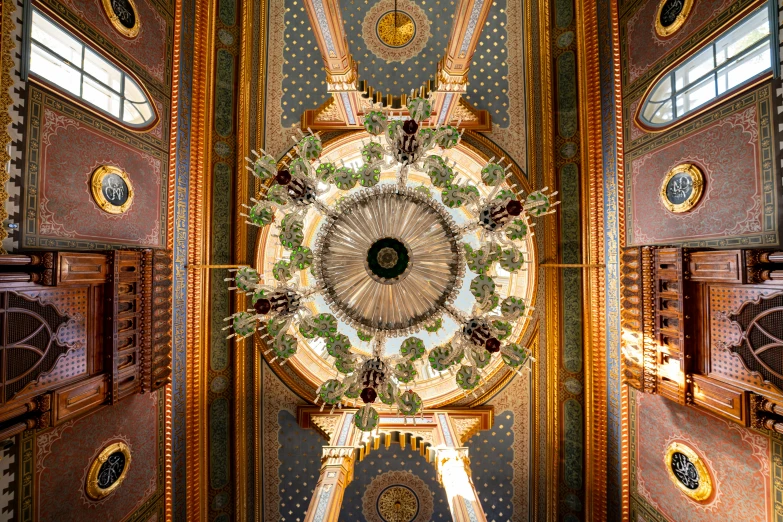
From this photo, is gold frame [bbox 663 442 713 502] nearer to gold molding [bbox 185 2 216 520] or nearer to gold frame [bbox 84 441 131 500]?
gold molding [bbox 185 2 216 520]

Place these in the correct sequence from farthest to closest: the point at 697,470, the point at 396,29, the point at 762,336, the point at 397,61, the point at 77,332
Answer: the point at 397,61
the point at 396,29
the point at 697,470
the point at 77,332
the point at 762,336

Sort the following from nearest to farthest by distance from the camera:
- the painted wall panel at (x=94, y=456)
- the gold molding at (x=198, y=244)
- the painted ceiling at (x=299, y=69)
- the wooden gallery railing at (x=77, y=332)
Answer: the wooden gallery railing at (x=77, y=332) < the painted wall panel at (x=94, y=456) < the gold molding at (x=198, y=244) < the painted ceiling at (x=299, y=69)

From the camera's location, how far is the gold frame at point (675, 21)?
5.64 metres

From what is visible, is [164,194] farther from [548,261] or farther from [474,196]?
[548,261]

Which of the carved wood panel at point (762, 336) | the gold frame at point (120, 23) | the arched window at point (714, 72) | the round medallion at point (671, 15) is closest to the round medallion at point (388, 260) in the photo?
the carved wood panel at point (762, 336)

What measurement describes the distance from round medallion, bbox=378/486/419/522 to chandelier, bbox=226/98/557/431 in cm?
500

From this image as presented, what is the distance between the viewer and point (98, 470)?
5.65 m

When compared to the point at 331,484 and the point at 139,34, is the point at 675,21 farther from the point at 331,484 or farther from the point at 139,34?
the point at 331,484

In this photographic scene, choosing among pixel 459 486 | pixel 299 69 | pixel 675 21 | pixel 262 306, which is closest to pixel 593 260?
pixel 675 21

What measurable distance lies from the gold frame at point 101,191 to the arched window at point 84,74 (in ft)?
2.61

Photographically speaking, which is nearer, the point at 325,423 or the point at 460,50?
the point at 460,50

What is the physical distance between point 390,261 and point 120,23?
5493 mm

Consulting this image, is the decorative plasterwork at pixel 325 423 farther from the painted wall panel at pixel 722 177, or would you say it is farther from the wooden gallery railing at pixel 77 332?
the painted wall panel at pixel 722 177

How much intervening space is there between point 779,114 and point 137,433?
972 centimetres
